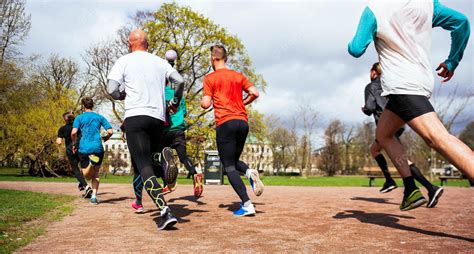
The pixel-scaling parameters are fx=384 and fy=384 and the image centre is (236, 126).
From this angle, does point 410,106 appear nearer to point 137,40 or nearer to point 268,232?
point 268,232

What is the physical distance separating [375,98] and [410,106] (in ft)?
10.3

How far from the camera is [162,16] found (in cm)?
2823

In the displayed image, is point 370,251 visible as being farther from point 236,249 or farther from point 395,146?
point 395,146

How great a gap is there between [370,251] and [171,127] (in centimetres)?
402

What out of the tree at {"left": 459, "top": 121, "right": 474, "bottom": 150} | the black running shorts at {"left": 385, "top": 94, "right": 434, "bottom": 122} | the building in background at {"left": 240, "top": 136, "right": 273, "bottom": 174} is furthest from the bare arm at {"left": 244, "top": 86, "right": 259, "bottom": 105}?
the building in background at {"left": 240, "top": 136, "right": 273, "bottom": 174}

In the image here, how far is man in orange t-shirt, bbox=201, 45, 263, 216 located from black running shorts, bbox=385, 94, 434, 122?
2.07m

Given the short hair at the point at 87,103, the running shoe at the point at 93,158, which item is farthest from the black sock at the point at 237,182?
the short hair at the point at 87,103

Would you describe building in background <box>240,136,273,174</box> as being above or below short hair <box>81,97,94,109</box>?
above

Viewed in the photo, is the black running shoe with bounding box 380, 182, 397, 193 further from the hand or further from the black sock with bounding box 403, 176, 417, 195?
the hand

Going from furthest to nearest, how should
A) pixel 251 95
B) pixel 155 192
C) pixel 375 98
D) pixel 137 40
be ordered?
pixel 375 98, pixel 251 95, pixel 137 40, pixel 155 192

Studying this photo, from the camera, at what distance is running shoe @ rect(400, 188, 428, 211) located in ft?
12.5

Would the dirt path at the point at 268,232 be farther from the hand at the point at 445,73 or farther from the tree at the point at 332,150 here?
the tree at the point at 332,150

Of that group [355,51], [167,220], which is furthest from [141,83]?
[355,51]

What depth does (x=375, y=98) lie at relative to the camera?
244 inches
